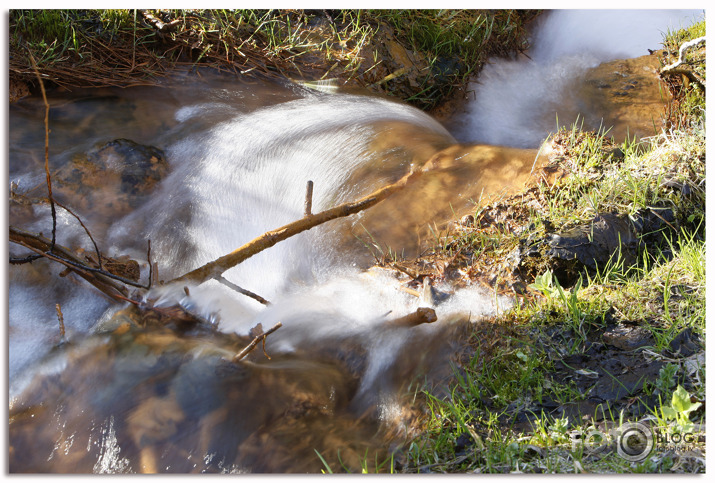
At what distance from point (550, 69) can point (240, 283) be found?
269 cm

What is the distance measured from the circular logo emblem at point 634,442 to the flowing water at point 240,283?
588 mm

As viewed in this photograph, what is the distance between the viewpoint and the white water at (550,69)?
328 cm

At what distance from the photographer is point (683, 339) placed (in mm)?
1685

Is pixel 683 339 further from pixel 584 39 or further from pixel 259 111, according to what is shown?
pixel 584 39

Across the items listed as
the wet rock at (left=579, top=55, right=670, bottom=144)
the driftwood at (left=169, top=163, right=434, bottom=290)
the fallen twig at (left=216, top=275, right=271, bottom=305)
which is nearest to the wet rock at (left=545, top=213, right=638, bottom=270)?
the driftwood at (left=169, top=163, right=434, bottom=290)

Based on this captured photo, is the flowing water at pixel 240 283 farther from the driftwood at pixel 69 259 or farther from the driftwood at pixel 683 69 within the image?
the driftwood at pixel 683 69

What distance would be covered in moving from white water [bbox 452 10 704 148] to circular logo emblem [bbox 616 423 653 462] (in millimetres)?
1945

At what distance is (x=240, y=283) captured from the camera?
2.34 m

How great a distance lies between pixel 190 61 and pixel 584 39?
272 cm

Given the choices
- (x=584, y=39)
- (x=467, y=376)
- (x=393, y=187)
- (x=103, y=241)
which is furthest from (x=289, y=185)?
(x=584, y=39)

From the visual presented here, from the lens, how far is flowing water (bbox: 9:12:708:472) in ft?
5.39

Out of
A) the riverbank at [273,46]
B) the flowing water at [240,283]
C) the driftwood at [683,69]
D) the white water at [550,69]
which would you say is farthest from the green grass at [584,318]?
the riverbank at [273,46]

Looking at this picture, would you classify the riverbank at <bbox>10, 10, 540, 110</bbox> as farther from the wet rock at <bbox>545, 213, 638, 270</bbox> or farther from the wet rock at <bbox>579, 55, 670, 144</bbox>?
the wet rock at <bbox>545, 213, 638, 270</bbox>

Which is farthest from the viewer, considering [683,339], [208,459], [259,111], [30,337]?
[259,111]
